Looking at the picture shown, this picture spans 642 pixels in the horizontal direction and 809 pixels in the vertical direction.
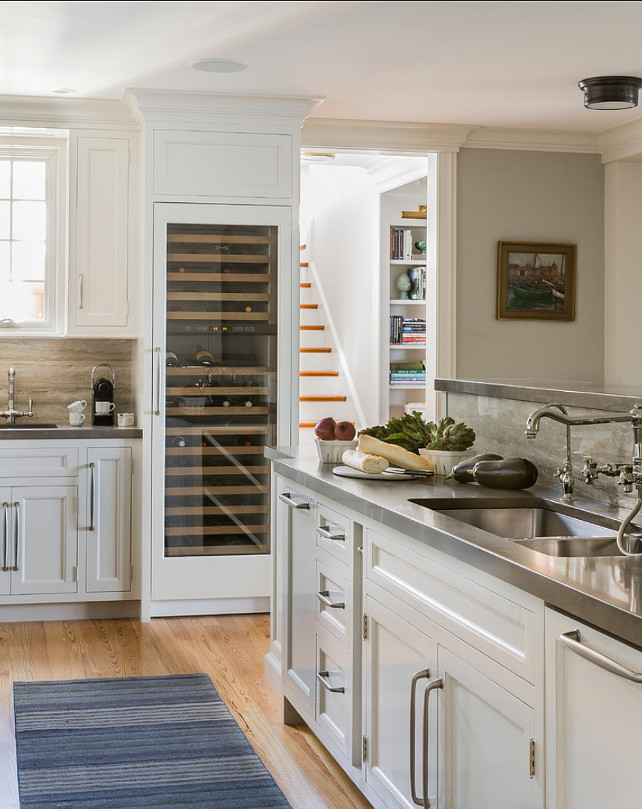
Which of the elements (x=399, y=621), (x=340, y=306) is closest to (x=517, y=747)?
(x=399, y=621)

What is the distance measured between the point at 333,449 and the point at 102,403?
7.33ft

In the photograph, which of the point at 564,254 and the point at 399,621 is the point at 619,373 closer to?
the point at 564,254

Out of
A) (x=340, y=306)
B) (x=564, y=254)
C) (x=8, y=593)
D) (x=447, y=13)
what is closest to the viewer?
(x=447, y=13)

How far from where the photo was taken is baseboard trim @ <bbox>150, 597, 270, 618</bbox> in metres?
4.83

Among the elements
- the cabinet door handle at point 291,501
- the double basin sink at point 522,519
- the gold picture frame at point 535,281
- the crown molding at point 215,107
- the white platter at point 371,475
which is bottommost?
the cabinet door handle at point 291,501

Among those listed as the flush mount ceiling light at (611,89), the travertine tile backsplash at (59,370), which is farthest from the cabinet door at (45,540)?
the flush mount ceiling light at (611,89)

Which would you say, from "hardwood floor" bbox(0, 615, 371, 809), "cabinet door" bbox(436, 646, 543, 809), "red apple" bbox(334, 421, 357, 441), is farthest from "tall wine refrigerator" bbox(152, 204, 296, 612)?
"cabinet door" bbox(436, 646, 543, 809)

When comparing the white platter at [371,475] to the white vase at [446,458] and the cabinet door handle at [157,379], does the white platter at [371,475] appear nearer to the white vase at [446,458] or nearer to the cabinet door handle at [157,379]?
the white vase at [446,458]

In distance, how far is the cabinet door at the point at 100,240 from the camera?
496 cm

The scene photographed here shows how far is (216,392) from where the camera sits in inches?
193

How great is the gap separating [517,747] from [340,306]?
6248 millimetres

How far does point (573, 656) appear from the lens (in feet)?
5.13

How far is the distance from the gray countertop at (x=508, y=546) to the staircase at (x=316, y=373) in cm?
433

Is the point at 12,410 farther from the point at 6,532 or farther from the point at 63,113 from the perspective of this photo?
the point at 63,113
